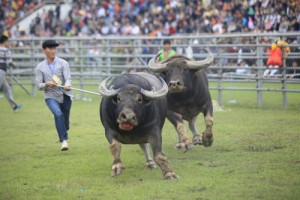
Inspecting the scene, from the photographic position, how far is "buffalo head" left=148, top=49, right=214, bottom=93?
37.5ft

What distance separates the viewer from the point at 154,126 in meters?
9.40

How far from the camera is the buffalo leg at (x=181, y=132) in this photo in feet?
37.3

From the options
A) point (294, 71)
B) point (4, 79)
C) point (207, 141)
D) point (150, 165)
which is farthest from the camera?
point (4, 79)

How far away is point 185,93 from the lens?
11.8 meters

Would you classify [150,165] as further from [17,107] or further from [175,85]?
[17,107]

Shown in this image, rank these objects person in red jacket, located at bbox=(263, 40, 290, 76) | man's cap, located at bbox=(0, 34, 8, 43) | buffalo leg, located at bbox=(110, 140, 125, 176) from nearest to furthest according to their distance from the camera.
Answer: buffalo leg, located at bbox=(110, 140, 125, 176)
person in red jacket, located at bbox=(263, 40, 290, 76)
man's cap, located at bbox=(0, 34, 8, 43)

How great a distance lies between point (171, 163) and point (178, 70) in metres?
2.02

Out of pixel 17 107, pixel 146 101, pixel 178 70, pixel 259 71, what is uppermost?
pixel 178 70


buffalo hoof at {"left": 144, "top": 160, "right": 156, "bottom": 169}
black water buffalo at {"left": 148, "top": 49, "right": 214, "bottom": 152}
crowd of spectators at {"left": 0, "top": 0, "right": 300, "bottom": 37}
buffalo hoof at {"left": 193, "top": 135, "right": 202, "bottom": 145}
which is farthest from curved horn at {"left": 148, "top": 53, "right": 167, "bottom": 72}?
crowd of spectators at {"left": 0, "top": 0, "right": 300, "bottom": 37}

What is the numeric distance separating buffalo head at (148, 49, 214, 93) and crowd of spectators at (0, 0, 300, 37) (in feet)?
33.5

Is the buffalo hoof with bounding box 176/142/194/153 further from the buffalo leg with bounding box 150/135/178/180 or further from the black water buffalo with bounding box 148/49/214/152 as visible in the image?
the buffalo leg with bounding box 150/135/178/180

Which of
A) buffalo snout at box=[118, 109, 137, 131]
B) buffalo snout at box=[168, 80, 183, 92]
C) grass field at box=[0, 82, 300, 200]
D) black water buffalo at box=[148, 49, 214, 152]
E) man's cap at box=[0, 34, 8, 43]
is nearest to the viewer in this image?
grass field at box=[0, 82, 300, 200]

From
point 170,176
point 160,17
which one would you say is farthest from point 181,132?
point 160,17

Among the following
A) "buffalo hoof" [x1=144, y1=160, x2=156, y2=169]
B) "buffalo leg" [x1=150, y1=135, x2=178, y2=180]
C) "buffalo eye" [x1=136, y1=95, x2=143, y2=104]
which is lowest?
"buffalo hoof" [x1=144, y1=160, x2=156, y2=169]
